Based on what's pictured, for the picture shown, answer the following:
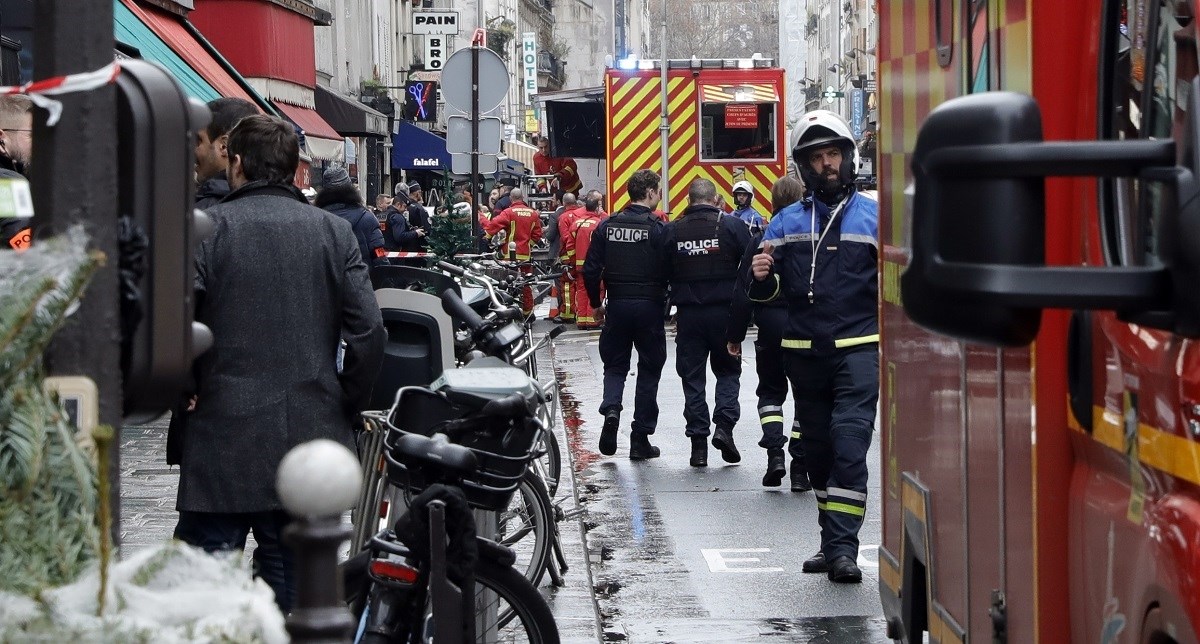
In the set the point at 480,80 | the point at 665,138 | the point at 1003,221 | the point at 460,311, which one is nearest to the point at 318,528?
the point at 1003,221

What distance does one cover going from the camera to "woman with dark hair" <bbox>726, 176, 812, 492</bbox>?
10336 millimetres

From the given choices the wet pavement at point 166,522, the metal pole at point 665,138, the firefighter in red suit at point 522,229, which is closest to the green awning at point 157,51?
the wet pavement at point 166,522

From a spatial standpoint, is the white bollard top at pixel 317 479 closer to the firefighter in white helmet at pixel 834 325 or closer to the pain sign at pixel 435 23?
the firefighter in white helmet at pixel 834 325

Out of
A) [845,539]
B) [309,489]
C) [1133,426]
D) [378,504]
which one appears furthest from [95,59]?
[845,539]

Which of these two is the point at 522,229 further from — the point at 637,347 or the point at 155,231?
the point at 155,231

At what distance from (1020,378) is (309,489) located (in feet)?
6.13

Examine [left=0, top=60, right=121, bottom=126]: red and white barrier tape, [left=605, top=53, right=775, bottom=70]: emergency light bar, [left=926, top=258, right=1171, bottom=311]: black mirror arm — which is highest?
[left=605, top=53, right=775, bottom=70]: emergency light bar

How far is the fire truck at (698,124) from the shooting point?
69.0 feet

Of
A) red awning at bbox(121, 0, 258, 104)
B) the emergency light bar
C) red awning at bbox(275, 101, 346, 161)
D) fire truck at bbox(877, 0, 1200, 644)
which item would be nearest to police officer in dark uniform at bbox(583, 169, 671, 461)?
red awning at bbox(121, 0, 258, 104)

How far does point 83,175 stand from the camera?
2.23 m

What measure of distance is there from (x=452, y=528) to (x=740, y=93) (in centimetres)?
1725

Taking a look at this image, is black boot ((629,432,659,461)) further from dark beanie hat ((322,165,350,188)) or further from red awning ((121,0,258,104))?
red awning ((121,0,258,104))

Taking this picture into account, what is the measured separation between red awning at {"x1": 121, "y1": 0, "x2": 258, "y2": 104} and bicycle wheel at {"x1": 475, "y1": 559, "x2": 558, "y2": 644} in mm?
10440

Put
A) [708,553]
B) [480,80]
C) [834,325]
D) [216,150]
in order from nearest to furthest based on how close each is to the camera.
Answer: [216,150]
[834,325]
[708,553]
[480,80]
